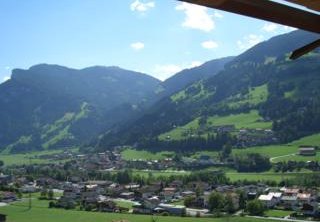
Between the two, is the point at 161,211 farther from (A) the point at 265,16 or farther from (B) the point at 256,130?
(B) the point at 256,130

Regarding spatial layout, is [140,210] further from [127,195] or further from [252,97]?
[252,97]

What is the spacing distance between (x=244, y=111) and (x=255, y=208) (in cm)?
10249

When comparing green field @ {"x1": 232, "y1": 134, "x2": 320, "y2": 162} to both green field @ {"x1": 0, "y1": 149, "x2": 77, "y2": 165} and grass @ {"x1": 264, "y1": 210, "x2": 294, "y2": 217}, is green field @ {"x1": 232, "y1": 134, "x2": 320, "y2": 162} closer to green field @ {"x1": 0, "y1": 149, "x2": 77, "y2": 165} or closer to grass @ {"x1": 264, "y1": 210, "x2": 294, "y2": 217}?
grass @ {"x1": 264, "y1": 210, "x2": 294, "y2": 217}

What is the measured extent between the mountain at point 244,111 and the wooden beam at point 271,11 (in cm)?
12358

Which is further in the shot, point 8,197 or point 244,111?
point 244,111

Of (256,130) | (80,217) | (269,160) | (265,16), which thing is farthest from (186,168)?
(265,16)

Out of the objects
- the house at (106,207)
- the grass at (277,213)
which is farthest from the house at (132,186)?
the grass at (277,213)

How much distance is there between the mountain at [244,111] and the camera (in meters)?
132

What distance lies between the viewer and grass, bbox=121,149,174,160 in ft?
422

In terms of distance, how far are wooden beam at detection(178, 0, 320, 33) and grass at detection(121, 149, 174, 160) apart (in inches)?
4890

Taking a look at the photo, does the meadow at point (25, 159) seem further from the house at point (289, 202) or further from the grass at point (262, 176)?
the house at point (289, 202)

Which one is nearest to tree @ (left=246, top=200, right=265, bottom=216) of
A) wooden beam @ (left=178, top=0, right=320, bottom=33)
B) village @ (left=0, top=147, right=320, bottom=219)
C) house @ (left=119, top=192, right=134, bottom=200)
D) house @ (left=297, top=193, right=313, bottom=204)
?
village @ (left=0, top=147, right=320, bottom=219)

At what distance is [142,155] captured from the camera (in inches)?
5433

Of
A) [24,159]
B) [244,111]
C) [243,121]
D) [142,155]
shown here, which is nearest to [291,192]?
[142,155]
